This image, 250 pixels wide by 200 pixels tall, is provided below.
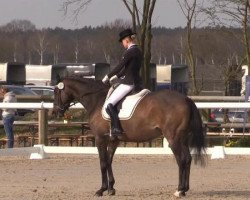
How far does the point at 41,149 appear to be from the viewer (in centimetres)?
2202

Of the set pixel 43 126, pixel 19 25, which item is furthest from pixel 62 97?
pixel 19 25

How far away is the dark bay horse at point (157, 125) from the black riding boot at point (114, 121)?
125 millimetres

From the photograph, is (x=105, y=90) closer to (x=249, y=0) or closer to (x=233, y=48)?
(x=249, y=0)

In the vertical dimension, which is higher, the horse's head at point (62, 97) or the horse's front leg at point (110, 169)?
the horse's head at point (62, 97)

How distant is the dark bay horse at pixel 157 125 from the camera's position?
46.2 feet

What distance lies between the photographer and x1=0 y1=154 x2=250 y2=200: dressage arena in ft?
47.3

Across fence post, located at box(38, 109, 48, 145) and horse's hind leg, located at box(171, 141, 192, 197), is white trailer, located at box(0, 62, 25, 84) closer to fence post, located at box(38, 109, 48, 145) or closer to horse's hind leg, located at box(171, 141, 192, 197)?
fence post, located at box(38, 109, 48, 145)

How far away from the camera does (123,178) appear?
56.3ft

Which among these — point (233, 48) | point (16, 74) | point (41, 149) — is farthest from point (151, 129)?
point (233, 48)

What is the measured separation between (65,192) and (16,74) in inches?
1301

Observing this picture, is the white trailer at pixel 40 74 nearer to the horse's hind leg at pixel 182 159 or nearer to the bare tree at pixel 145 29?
the bare tree at pixel 145 29

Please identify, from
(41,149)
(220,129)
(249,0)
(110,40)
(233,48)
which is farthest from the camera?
(110,40)

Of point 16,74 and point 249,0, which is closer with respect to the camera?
point 249,0

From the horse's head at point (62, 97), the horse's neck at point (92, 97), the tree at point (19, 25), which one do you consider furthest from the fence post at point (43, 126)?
the tree at point (19, 25)
